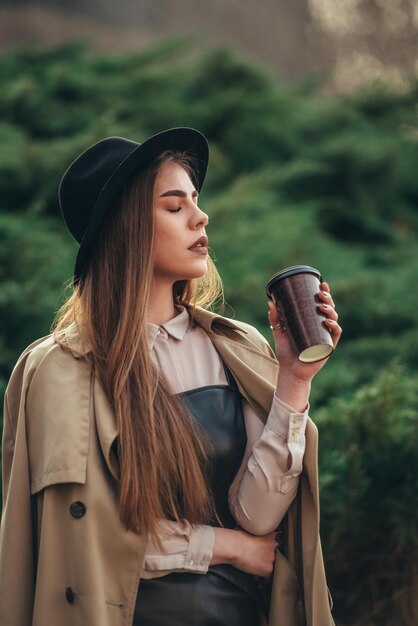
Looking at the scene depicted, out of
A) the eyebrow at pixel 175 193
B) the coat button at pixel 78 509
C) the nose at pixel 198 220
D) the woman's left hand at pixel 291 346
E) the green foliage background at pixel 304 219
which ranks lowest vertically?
the coat button at pixel 78 509

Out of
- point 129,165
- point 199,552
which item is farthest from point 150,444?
point 129,165

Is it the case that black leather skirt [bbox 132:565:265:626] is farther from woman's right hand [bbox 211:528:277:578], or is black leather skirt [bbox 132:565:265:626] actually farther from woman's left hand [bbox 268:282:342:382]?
woman's left hand [bbox 268:282:342:382]

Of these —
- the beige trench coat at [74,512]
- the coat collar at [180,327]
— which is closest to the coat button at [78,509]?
the beige trench coat at [74,512]

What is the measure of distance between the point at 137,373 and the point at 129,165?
0.57 meters

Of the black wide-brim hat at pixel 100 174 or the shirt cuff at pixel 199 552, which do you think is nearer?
the shirt cuff at pixel 199 552

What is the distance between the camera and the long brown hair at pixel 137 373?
2299 mm

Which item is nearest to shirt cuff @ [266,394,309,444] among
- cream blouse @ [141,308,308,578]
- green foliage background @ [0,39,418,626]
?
cream blouse @ [141,308,308,578]

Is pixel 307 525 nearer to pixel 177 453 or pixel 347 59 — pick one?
pixel 177 453

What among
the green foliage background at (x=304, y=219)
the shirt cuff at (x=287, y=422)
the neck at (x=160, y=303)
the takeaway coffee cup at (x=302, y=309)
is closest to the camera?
the takeaway coffee cup at (x=302, y=309)

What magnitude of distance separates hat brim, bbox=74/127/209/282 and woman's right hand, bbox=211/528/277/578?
0.87 meters

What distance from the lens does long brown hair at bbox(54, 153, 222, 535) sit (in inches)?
90.5

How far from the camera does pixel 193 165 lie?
8.82 feet

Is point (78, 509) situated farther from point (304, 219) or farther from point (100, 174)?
point (304, 219)

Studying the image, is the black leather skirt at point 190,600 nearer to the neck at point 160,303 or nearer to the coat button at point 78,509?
the coat button at point 78,509
